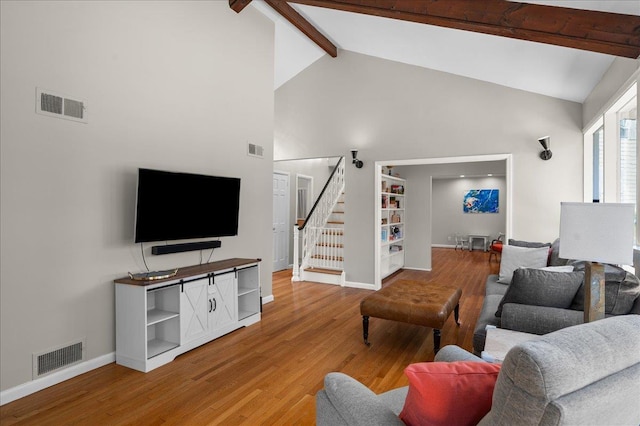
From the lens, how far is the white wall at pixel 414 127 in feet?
16.1

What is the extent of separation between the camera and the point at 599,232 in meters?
1.96

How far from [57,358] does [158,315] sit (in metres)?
0.81

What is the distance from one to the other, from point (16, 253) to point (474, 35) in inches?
191

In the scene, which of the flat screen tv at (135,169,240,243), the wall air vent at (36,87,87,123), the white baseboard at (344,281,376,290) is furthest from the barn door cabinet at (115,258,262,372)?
the white baseboard at (344,281,376,290)

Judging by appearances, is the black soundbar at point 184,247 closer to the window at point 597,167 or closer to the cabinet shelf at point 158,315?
the cabinet shelf at point 158,315

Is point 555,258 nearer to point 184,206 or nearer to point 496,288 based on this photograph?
point 496,288

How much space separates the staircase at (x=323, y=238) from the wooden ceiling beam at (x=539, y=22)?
341 cm

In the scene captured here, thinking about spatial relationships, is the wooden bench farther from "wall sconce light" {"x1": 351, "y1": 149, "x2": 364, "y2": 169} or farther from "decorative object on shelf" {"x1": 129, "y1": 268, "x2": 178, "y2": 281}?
"wall sconce light" {"x1": 351, "y1": 149, "x2": 364, "y2": 169}

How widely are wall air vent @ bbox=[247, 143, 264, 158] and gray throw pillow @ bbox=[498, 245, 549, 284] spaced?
3543mm

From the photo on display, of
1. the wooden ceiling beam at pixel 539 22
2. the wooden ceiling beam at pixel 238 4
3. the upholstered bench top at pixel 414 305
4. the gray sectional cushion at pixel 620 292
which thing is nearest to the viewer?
Result: the gray sectional cushion at pixel 620 292

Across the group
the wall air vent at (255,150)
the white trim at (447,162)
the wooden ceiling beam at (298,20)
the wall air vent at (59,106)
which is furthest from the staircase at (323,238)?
the wall air vent at (59,106)

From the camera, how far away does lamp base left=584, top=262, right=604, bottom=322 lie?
6.82 ft

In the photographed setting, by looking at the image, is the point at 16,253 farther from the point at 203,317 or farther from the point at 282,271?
the point at 282,271

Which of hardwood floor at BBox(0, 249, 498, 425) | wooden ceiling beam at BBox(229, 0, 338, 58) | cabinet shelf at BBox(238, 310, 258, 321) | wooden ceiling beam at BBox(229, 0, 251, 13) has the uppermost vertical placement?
wooden ceiling beam at BBox(229, 0, 338, 58)
